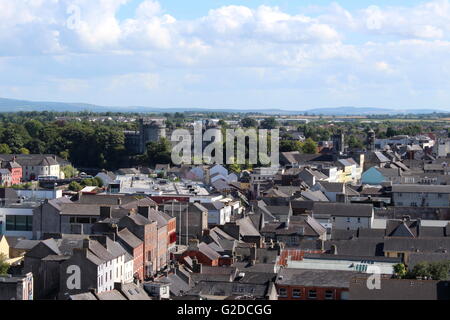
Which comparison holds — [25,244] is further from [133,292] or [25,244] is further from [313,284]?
[313,284]

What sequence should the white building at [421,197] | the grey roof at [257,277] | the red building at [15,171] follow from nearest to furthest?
the grey roof at [257,277] → the white building at [421,197] → the red building at [15,171]

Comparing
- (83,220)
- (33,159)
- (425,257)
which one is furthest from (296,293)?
(33,159)

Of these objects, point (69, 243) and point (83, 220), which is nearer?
point (69, 243)

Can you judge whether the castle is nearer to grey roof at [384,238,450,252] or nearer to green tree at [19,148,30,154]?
green tree at [19,148,30,154]

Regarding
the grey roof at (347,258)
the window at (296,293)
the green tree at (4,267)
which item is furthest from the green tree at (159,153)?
the window at (296,293)

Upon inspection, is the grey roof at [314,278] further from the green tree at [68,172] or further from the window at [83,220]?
the green tree at [68,172]
